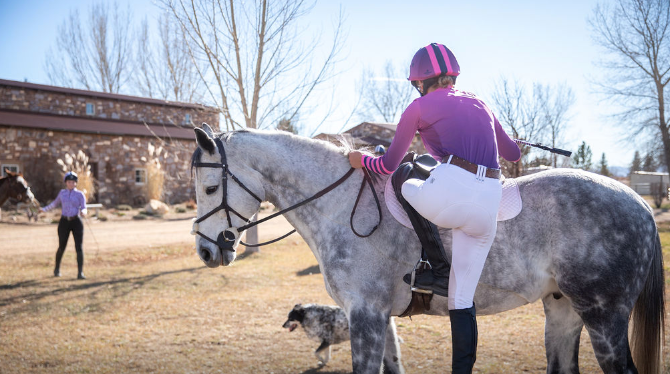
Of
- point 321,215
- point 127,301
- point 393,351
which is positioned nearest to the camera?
point 321,215

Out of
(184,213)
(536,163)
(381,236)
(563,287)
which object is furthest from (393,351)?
(184,213)

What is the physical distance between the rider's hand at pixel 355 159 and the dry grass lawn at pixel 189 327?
10.0 ft

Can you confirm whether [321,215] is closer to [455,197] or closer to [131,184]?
[455,197]

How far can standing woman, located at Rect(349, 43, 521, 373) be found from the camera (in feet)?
8.68

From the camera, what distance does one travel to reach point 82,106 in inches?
1152

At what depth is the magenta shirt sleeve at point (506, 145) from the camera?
3.20 meters

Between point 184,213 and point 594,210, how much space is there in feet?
78.7

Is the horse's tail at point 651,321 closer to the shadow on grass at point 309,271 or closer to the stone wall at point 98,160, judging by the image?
the shadow on grass at point 309,271

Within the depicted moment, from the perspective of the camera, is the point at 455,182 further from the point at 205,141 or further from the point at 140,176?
the point at 140,176

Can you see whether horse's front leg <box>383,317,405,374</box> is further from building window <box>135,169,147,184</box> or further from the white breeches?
building window <box>135,169,147,184</box>

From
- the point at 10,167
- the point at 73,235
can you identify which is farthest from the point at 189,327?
the point at 10,167

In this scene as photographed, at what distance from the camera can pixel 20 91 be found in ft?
88.5

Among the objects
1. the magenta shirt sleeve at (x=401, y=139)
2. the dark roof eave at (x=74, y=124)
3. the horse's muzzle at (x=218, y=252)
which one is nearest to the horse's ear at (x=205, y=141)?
the horse's muzzle at (x=218, y=252)

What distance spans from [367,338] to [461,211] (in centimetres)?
107
